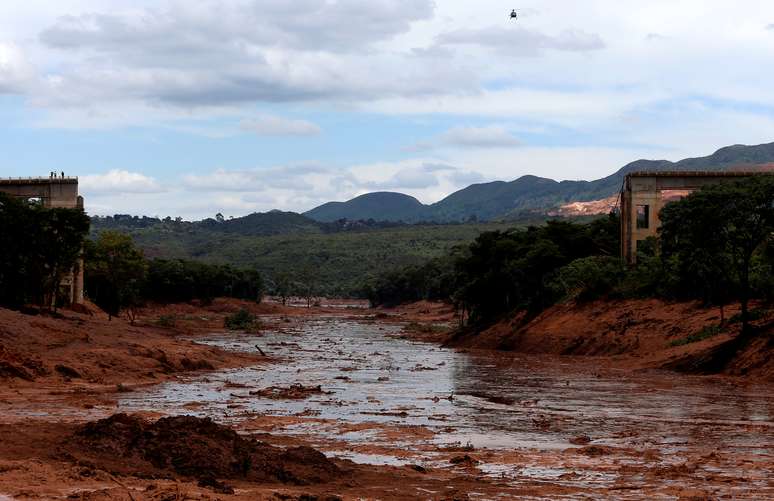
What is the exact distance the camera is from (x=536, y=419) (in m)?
26.3

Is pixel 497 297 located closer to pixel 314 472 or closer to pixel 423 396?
pixel 423 396

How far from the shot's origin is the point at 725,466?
59.1 ft

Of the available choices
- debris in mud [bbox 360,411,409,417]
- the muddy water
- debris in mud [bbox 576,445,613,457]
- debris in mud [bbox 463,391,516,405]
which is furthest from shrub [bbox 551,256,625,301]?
debris in mud [bbox 576,445,613,457]

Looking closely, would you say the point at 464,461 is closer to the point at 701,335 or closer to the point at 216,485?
the point at 216,485

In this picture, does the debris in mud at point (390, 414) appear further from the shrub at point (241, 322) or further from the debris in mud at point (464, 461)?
the shrub at point (241, 322)

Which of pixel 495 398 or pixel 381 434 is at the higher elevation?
pixel 381 434

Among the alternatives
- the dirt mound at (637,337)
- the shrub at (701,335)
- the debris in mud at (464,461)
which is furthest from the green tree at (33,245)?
the debris in mud at (464,461)

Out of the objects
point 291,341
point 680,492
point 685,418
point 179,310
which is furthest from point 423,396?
point 179,310

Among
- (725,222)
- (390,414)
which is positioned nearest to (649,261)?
(725,222)

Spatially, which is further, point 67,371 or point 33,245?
point 33,245

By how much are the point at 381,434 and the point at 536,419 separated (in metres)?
5.27

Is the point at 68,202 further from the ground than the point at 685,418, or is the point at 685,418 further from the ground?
the point at 68,202

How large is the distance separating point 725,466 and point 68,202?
6828 cm

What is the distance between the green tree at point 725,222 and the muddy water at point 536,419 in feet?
18.6
